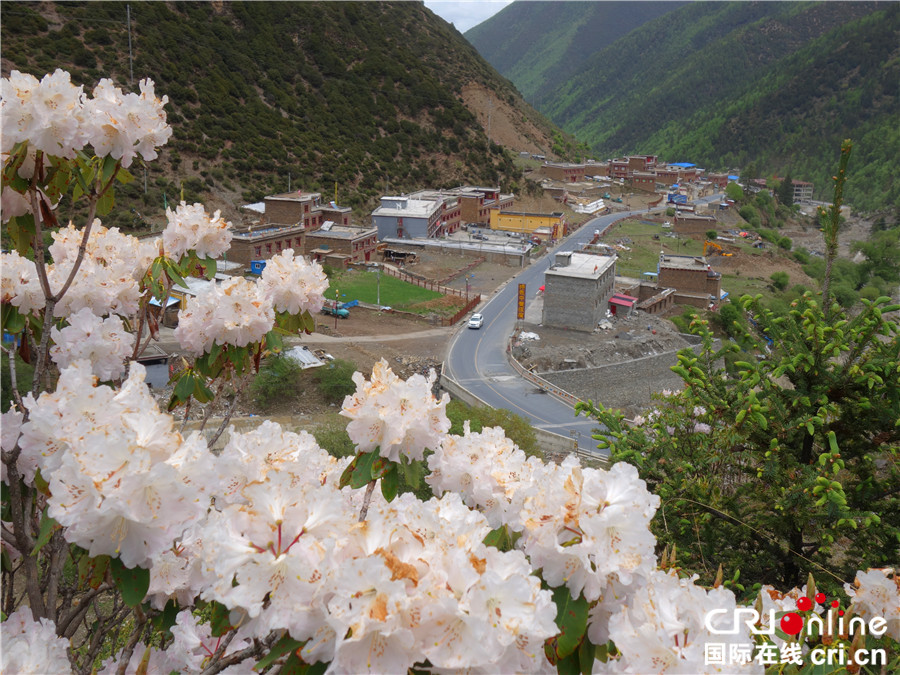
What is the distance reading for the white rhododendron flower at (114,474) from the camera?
5.58ft

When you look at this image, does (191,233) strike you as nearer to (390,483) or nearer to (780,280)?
(390,483)

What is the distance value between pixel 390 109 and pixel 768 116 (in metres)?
89.4

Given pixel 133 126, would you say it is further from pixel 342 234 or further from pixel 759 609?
pixel 342 234

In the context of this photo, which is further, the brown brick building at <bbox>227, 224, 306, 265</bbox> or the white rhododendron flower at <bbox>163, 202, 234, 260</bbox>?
the brown brick building at <bbox>227, 224, 306, 265</bbox>

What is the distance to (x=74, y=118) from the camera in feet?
8.78

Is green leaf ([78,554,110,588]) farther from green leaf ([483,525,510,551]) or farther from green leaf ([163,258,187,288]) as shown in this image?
green leaf ([163,258,187,288])

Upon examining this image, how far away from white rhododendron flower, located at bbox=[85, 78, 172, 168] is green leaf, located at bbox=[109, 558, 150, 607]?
1771mm

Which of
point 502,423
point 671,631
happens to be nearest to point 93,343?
point 671,631

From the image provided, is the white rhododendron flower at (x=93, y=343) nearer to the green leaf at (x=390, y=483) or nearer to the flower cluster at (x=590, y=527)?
the green leaf at (x=390, y=483)

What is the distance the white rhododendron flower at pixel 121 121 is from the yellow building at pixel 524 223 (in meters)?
49.3

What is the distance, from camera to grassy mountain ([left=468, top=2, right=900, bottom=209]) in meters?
109

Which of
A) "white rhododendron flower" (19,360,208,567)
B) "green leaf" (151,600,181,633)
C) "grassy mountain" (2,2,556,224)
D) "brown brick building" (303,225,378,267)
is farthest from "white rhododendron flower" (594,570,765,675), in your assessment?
"grassy mountain" (2,2,556,224)

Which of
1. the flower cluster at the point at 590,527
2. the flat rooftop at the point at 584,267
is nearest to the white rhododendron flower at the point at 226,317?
the flower cluster at the point at 590,527

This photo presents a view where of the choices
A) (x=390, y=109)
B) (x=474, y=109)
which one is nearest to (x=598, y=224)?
(x=390, y=109)
